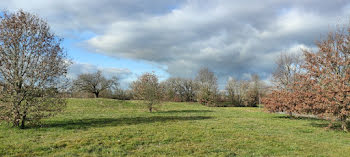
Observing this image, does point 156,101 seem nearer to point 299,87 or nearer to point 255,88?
point 299,87

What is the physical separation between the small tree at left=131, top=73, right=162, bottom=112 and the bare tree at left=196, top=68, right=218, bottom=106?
31363 mm

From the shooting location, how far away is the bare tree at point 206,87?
188ft

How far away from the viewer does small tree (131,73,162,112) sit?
2688 centimetres

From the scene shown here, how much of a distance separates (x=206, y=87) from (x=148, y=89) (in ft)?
112

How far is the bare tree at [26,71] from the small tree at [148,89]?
12964 millimetres

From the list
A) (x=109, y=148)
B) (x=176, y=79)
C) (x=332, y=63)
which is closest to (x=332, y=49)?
(x=332, y=63)

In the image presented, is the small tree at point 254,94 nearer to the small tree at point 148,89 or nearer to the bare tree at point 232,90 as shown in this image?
the bare tree at point 232,90

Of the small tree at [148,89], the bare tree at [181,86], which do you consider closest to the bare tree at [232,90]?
the bare tree at [181,86]

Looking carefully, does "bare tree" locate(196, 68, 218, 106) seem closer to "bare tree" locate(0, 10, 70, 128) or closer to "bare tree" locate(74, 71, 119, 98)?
"bare tree" locate(74, 71, 119, 98)

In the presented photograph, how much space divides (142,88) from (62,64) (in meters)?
13.1

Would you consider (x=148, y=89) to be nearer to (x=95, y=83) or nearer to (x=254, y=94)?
(x=95, y=83)

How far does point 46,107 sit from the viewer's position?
13805 millimetres

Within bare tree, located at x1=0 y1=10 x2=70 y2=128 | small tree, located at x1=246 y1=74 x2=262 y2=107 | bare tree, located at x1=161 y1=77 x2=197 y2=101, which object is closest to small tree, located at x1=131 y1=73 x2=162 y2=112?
bare tree, located at x1=0 y1=10 x2=70 y2=128

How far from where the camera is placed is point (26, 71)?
13.5 meters
